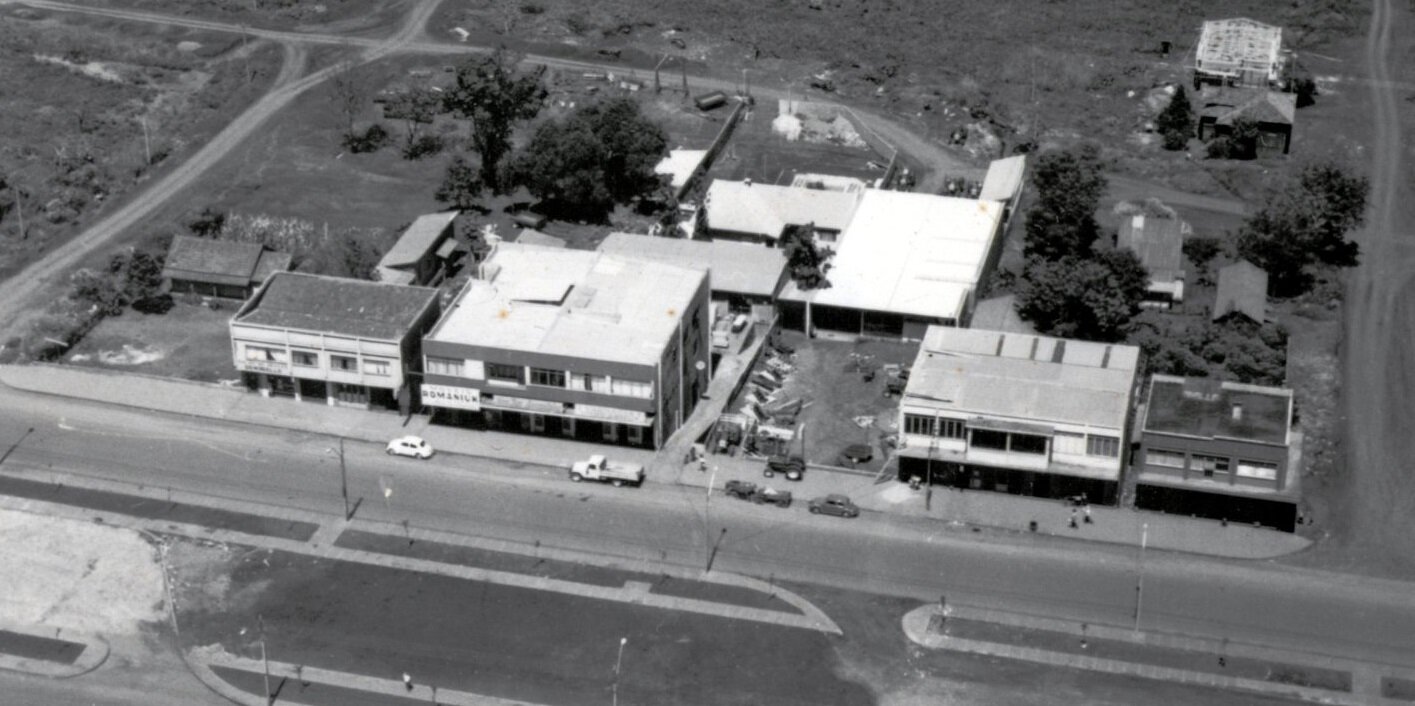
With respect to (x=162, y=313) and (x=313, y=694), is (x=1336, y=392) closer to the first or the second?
(x=313, y=694)

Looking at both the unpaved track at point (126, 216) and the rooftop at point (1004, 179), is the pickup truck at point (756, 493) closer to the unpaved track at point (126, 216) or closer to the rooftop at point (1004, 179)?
the rooftop at point (1004, 179)

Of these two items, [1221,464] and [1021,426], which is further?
[1021,426]

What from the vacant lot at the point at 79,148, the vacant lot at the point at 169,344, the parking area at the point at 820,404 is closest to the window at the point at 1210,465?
the parking area at the point at 820,404

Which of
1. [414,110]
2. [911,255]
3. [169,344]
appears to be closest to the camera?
[169,344]

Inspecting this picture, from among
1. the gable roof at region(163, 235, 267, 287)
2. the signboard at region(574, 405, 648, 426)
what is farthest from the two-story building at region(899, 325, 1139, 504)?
the gable roof at region(163, 235, 267, 287)

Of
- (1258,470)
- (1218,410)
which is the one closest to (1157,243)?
(1218,410)

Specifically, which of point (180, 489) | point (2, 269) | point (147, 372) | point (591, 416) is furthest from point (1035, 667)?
point (2, 269)

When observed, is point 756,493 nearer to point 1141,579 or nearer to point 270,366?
point 1141,579
